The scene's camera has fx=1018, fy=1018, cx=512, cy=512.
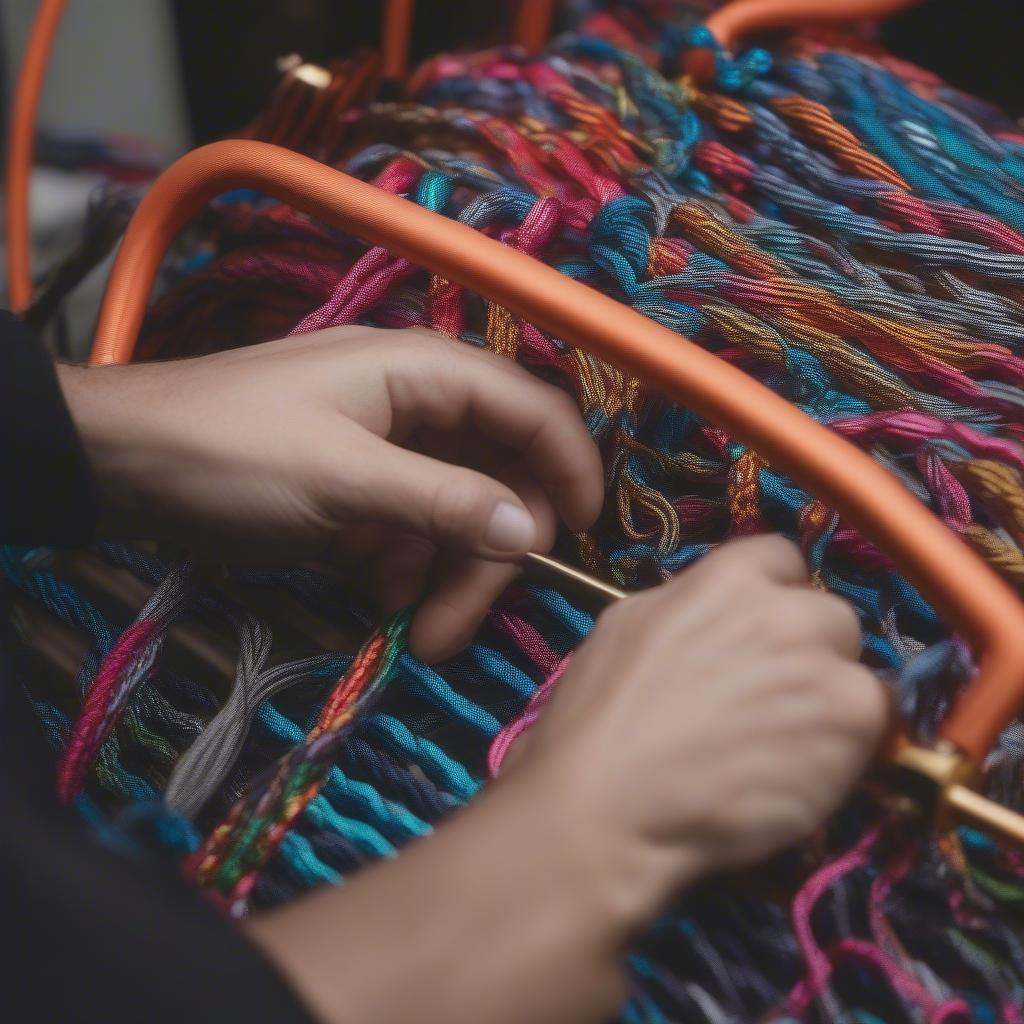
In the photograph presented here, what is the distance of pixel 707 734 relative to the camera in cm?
32

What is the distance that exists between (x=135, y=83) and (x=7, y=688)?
3.14 feet

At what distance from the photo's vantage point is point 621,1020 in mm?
356

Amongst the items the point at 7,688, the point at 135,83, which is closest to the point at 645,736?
the point at 7,688

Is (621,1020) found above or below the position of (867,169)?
below

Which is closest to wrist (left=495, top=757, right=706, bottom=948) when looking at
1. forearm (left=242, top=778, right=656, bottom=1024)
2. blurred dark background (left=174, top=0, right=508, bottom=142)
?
forearm (left=242, top=778, right=656, bottom=1024)

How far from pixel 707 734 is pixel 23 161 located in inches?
29.6

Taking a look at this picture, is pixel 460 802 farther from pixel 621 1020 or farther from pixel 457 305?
pixel 457 305

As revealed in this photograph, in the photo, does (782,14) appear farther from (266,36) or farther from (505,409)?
(266,36)

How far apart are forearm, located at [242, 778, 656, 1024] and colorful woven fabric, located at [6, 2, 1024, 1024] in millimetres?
73

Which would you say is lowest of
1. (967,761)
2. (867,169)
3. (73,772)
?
(73,772)

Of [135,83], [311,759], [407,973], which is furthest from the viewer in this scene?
[135,83]

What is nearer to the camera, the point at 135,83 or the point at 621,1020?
the point at 621,1020

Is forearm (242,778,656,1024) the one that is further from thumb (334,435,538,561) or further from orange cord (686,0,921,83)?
orange cord (686,0,921,83)

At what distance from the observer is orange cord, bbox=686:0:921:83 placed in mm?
654
